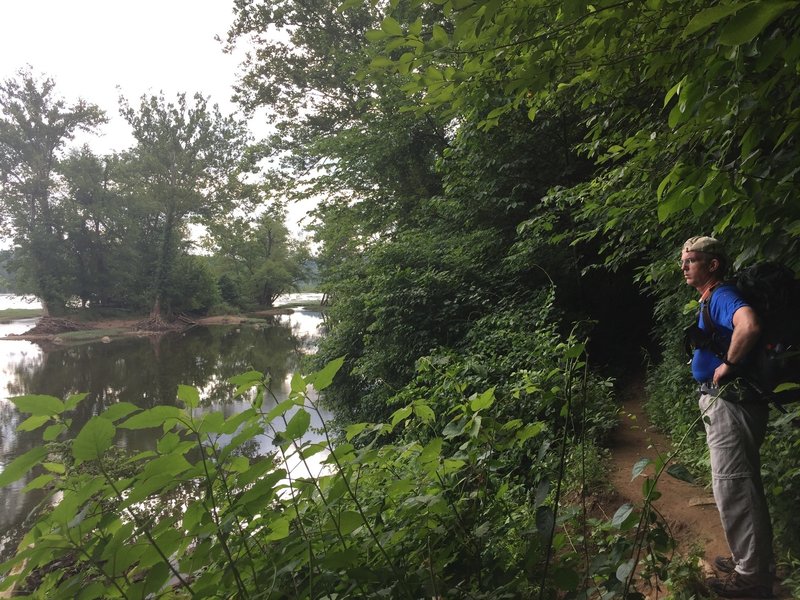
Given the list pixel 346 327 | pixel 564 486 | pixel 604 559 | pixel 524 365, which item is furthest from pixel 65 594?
pixel 346 327

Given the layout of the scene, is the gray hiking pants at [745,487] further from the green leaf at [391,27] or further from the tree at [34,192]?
the tree at [34,192]

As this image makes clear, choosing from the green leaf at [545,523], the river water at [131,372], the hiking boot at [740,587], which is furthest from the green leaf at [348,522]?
the river water at [131,372]

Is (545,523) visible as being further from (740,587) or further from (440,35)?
(740,587)

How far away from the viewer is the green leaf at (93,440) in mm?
897

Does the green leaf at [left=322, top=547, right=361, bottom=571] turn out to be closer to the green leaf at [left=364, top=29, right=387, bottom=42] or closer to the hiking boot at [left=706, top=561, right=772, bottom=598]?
the green leaf at [left=364, top=29, right=387, bottom=42]

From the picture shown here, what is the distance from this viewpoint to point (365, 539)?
56.3 inches

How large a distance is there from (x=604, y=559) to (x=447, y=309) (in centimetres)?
565

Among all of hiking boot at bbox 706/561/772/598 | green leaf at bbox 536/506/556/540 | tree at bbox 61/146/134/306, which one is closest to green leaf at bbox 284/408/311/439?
green leaf at bbox 536/506/556/540

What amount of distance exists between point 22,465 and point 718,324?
2.38m

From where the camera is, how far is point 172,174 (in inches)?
1395

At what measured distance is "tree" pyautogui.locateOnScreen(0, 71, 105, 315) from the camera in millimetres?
31594

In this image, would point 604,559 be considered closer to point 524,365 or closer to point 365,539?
point 365,539

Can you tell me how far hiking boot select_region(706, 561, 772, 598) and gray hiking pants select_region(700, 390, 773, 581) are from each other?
0.09 ft

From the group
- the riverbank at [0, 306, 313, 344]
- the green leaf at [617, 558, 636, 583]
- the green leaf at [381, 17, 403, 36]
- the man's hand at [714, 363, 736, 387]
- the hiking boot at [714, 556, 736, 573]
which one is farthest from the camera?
the riverbank at [0, 306, 313, 344]
